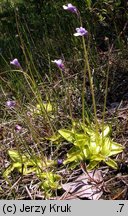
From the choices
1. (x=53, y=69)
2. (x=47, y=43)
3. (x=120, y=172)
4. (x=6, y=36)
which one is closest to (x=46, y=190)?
(x=120, y=172)

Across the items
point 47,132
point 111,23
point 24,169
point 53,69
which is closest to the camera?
point 24,169

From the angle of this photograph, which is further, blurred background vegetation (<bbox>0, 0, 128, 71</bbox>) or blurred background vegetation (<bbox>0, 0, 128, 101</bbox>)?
blurred background vegetation (<bbox>0, 0, 128, 71</bbox>)

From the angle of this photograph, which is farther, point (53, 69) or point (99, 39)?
point (99, 39)

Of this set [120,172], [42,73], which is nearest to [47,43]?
[42,73]

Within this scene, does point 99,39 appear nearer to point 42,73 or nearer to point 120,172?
point 42,73

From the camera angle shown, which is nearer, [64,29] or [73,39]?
[73,39]

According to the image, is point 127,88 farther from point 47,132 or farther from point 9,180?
point 9,180

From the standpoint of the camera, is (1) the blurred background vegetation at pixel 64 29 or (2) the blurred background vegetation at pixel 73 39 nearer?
(2) the blurred background vegetation at pixel 73 39

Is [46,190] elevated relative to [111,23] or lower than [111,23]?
lower

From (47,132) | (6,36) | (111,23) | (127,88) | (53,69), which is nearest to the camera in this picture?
(47,132)

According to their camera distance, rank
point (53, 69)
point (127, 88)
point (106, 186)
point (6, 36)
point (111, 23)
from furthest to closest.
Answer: point (6, 36), point (111, 23), point (53, 69), point (127, 88), point (106, 186)
